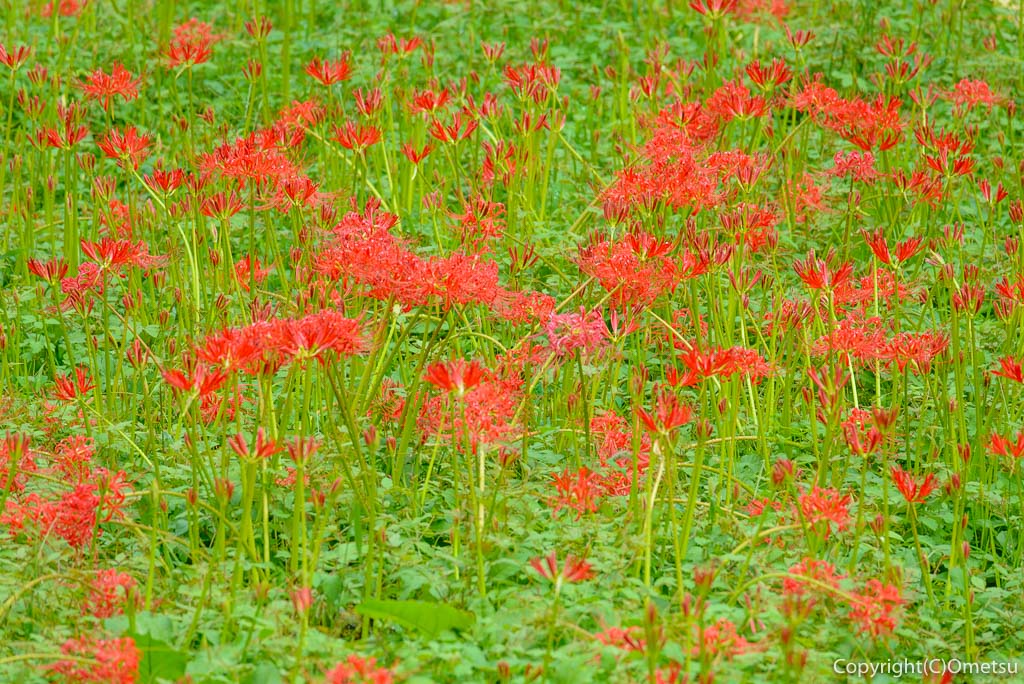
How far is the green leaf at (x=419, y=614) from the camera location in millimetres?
2736

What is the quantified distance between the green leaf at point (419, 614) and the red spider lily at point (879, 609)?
80cm

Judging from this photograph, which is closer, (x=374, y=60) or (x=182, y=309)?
(x=182, y=309)

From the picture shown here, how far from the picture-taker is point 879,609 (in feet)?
8.26

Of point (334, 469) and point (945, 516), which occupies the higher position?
point (334, 469)

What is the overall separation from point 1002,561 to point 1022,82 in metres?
3.53

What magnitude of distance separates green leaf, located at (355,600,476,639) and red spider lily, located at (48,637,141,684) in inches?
19.8

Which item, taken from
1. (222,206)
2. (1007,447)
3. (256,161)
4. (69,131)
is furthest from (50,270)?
(1007,447)

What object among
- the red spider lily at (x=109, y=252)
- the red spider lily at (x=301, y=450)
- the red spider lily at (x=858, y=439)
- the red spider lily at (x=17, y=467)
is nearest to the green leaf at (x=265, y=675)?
the red spider lily at (x=301, y=450)

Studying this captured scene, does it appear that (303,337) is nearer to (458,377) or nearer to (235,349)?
(235,349)

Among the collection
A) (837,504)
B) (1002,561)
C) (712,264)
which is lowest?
(1002,561)

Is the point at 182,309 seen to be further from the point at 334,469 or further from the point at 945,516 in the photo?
the point at 945,516

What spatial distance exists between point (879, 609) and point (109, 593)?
1.52m

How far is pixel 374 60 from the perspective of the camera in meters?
6.58

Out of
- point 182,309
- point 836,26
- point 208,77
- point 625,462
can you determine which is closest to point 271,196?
point 182,309
